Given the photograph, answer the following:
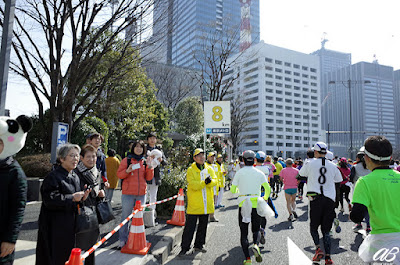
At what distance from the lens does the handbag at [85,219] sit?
2.80m

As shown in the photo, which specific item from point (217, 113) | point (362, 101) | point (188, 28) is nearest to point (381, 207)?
point (217, 113)

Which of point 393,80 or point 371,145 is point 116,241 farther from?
point 393,80

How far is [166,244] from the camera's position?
473cm

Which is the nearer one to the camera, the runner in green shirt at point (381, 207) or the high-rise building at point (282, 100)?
the runner in green shirt at point (381, 207)

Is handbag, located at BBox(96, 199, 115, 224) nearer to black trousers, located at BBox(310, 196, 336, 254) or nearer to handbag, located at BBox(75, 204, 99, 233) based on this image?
handbag, located at BBox(75, 204, 99, 233)

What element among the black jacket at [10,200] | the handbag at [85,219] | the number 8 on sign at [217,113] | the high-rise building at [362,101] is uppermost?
the high-rise building at [362,101]

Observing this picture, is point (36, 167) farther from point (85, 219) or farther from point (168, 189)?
point (85, 219)

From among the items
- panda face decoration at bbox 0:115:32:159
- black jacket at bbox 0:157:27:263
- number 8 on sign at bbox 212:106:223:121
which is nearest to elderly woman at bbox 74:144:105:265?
black jacket at bbox 0:157:27:263

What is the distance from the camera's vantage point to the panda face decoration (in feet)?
7.48

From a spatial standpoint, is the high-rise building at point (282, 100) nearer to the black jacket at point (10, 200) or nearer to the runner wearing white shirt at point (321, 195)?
the runner wearing white shirt at point (321, 195)

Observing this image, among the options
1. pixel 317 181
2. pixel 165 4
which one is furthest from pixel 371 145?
pixel 165 4

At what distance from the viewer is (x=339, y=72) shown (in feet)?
302

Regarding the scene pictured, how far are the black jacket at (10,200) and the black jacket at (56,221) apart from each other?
11.3 inches

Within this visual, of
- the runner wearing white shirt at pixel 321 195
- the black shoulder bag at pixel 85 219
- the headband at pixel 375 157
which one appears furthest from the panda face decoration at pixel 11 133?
the runner wearing white shirt at pixel 321 195
